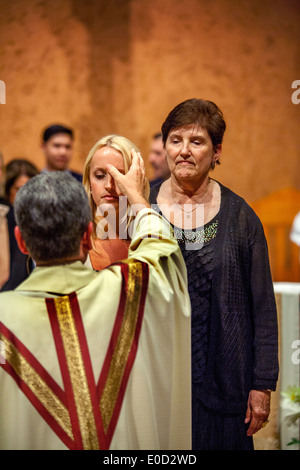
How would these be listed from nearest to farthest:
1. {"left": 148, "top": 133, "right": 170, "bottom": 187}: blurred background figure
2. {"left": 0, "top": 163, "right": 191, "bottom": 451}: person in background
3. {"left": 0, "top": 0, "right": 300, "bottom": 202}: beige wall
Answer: {"left": 0, "top": 163, "right": 191, "bottom": 451}: person in background, {"left": 148, "top": 133, "right": 170, "bottom": 187}: blurred background figure, {"left": 0, "top": 0, "right": 300, "bottom": 202}: beige wall

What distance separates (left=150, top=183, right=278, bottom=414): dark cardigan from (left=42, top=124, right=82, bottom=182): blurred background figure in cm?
255

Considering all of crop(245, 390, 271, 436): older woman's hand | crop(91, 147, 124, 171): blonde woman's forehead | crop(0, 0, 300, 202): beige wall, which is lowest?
crop(245, 390, 271, 436): older woman's hand

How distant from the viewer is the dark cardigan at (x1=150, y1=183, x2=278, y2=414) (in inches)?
88.1

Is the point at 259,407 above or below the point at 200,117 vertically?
below

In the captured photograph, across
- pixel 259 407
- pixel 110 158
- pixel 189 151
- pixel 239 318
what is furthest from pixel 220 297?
pixel 110 158

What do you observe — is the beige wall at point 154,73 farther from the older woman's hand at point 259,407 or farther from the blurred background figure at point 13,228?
the older woman's hand at point 259,407

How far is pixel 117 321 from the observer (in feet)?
5.67

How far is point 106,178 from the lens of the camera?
2283mm

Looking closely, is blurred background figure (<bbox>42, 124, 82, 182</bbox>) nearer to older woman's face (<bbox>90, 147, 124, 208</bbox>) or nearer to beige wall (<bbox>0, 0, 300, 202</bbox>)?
beige wall (<bbox>0, 0, 300, 202</bbox>)

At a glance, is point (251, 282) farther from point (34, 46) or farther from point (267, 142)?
point (34, 46)

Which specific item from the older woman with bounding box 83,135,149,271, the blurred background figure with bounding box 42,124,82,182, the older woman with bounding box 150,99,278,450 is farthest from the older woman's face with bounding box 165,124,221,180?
the blurred background figure with bounding box 42,124,82,182

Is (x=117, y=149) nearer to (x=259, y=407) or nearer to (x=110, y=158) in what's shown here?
(x=110, y=158)

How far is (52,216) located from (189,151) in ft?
2.42
